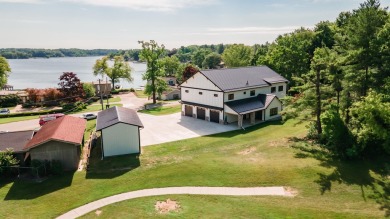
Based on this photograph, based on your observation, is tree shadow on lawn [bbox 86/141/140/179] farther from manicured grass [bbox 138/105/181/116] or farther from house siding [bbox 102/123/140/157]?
Result: manicured grass [bbox 138/105/181/116]

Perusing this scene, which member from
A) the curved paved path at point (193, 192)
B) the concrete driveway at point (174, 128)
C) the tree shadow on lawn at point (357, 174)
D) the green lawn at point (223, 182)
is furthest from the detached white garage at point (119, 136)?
the tree shadow on lawn at point (357, 174)

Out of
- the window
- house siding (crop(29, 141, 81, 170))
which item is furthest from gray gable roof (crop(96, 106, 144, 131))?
the window

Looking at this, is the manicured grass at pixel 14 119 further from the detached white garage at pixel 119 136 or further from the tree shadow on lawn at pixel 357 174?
the tree shadow on lawn at pixel 357 174

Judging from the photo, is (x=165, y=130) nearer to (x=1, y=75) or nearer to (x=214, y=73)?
(x=214, y=73)

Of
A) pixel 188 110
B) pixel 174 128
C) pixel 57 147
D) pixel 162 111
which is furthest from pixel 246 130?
pixel 57 147

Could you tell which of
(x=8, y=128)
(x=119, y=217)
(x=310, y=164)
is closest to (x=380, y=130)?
(x=310, y=164)

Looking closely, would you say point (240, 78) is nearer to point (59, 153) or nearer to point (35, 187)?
point (59, 153)
